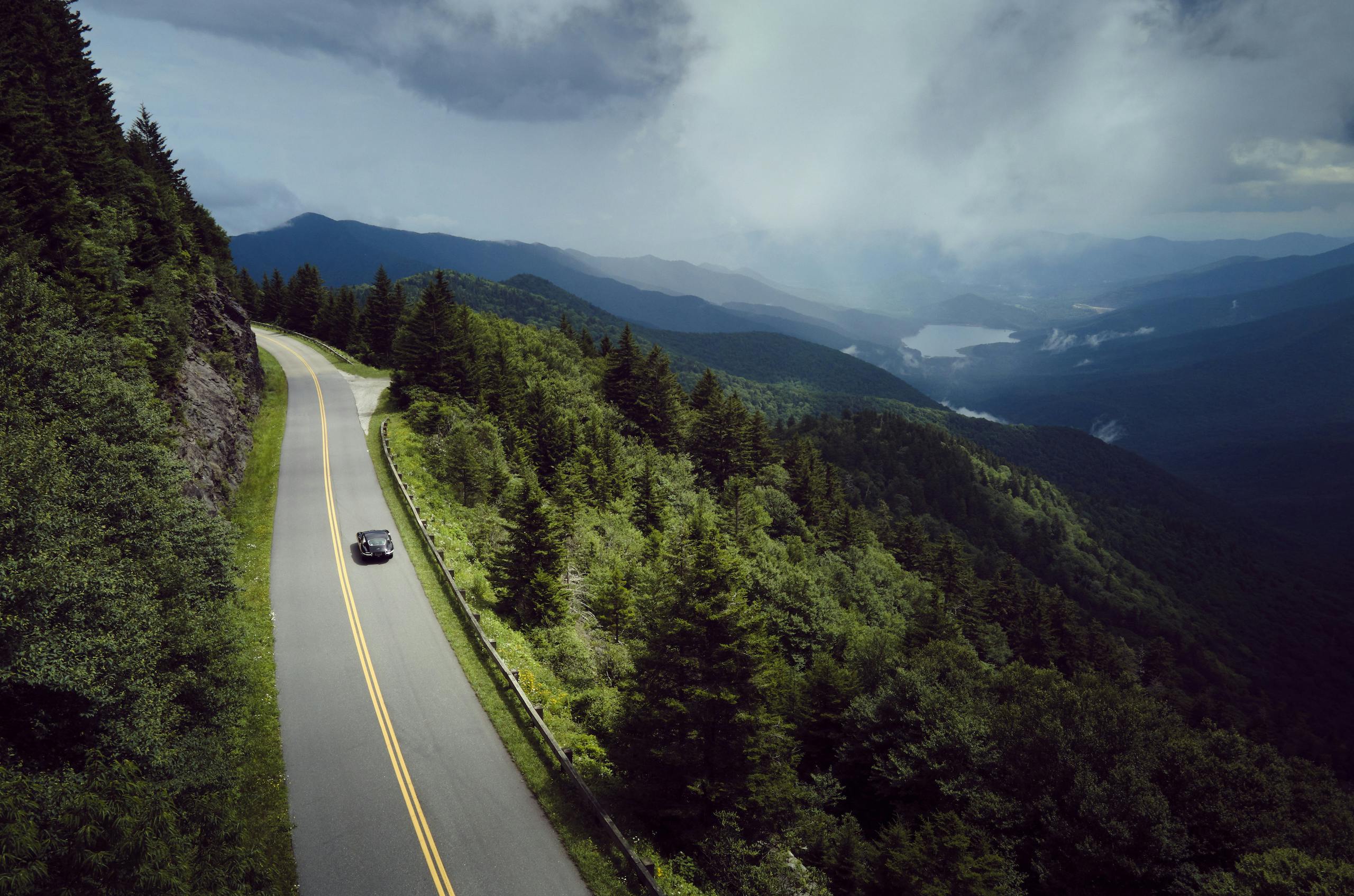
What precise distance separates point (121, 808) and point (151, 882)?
184 cm

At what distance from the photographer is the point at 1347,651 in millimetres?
149125

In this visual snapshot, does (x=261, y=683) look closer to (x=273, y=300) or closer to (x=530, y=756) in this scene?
(x=530, y=756)

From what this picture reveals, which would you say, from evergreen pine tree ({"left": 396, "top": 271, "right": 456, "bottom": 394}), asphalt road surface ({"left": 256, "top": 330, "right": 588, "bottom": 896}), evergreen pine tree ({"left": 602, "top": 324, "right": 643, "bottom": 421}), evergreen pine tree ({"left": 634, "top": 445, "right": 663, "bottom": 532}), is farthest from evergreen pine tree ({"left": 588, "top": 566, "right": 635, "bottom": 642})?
evergreen pine tree ({"left": 602, "top": 324, "right": 643, "bottom": 421})

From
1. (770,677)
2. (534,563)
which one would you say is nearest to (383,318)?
(534,563)

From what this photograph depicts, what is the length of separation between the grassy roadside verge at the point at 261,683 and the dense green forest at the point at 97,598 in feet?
1.52

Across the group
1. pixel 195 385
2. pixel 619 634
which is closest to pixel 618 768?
pixel 619 634

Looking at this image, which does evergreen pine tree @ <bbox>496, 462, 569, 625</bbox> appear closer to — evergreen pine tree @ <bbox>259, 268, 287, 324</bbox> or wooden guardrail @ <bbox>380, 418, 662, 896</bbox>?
wooden guardrail @ <bbox>380, 418, 662, 896</bbox>

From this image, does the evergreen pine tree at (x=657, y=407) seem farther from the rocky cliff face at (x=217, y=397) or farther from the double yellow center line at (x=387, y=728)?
the rocky cliff face at (x=217, y=397)

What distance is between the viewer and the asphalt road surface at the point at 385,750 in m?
13.7

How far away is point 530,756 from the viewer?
17.4 meters

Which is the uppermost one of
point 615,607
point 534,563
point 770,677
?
point 770,677

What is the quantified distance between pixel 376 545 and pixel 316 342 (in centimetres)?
5901

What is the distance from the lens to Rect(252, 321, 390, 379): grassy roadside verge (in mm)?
59812

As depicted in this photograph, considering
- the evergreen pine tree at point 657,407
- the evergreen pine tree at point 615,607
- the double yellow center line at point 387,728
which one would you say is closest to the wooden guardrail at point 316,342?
the evergreen pine tree at point 657,407
